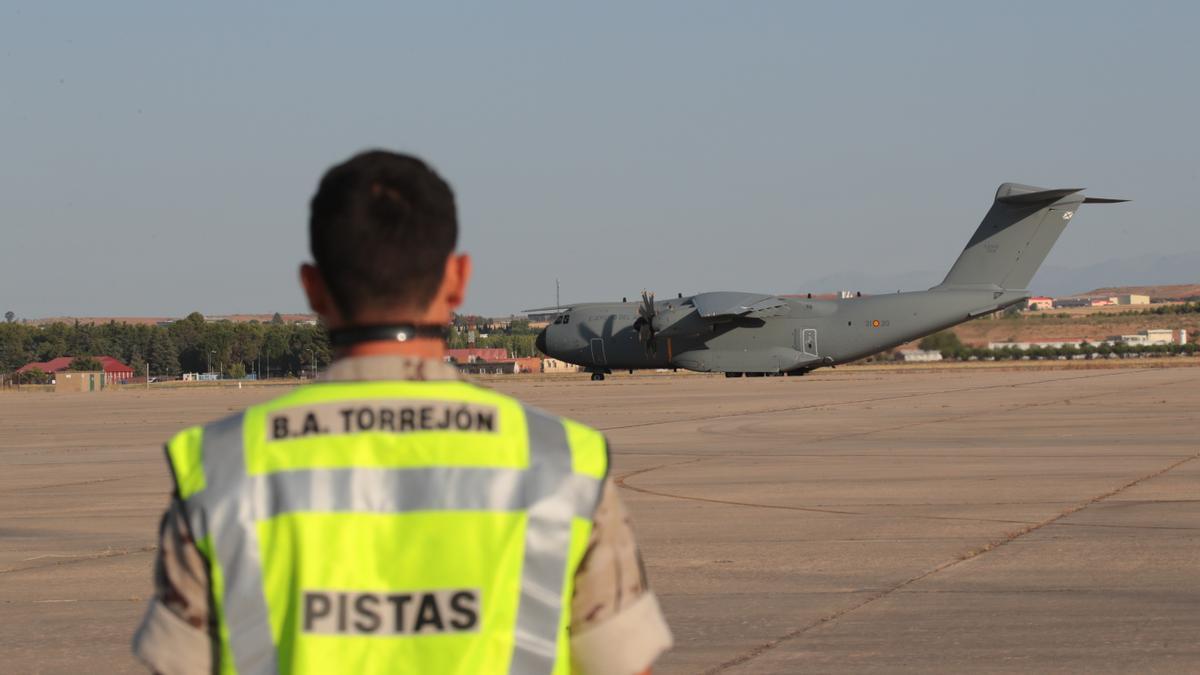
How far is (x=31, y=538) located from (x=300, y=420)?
11.0 meters

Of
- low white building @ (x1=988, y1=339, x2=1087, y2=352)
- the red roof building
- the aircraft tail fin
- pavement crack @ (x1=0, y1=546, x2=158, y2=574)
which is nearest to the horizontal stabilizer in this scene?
the aircraft tail fin

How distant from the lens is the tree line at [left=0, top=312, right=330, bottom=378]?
13162cm

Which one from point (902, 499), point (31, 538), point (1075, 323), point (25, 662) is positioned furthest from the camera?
point (1075, 323)

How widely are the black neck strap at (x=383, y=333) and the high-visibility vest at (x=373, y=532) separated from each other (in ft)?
0.52

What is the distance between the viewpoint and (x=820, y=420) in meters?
27.7

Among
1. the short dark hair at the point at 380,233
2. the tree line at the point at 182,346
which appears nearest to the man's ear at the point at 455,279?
the short dark hair at the point at 380,233

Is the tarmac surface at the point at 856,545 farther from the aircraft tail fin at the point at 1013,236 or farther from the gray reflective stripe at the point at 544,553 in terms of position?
the aircraft tail fin at the point at 1013,236

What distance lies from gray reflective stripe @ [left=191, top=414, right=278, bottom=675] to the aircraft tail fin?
52889 millimetres

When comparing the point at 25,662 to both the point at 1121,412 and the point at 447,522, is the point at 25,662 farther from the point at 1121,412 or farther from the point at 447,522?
the point at 1121,412

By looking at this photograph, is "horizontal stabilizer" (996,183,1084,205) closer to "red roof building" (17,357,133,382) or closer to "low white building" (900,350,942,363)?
"low white building" (900,350,942,363)

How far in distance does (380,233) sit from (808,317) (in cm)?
5384

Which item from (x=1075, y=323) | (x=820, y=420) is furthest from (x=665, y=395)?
(x=1075, y=323)

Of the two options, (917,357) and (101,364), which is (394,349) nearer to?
(917,357)

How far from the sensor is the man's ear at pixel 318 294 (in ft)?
8.66
